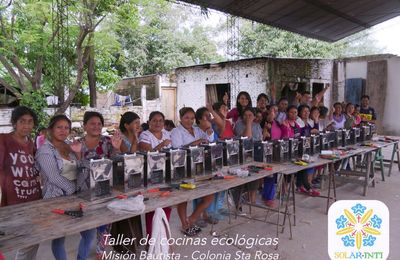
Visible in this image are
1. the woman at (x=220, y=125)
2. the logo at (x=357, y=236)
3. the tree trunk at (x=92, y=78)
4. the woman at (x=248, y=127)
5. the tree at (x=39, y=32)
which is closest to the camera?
the logo at (x=357, y=236)

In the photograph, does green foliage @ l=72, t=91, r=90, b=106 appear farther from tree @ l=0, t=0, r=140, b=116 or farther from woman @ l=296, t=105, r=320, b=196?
woman @ l=296, t=105, r=320, b=196

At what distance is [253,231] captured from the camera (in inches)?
143

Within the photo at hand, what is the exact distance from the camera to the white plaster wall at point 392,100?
421 inches

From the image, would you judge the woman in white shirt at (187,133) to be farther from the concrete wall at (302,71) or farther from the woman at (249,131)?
the concrete wall at (302,71)

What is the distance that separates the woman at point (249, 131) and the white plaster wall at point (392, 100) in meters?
8.67

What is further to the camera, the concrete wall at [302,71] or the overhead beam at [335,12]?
the concrete wall at [302,71]

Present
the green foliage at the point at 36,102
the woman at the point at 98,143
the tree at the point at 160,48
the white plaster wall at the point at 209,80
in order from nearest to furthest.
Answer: the woman at the point at 98,143 < the green foliage at the point at 36,102 < the white plaster wall at the point at 209,80 < the tree at the point at 160,48

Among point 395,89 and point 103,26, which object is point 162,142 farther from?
point 395,89

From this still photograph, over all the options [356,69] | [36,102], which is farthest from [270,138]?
[356,69]

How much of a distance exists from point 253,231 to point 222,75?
7999mm

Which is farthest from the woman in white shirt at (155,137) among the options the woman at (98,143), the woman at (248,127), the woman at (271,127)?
the woman at (271,127)

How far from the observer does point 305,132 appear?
4.36 meters

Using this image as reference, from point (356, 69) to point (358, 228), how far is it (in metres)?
9.83

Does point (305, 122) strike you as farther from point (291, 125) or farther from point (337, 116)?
point (337, 116)
